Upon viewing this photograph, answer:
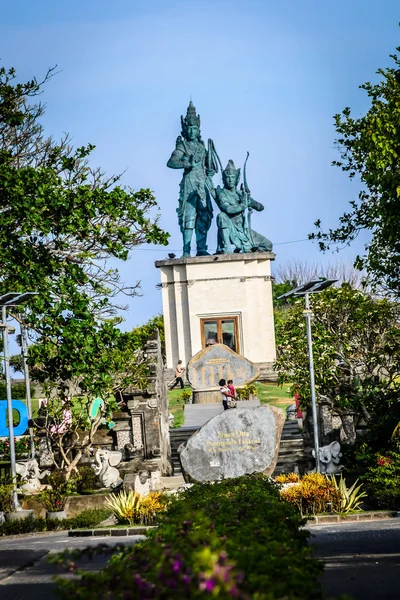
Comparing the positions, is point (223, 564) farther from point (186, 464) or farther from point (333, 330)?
point (333, 330)

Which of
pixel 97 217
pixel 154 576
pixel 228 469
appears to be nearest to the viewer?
pixel 154 576

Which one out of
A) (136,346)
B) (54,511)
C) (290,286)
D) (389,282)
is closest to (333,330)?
(389,282)

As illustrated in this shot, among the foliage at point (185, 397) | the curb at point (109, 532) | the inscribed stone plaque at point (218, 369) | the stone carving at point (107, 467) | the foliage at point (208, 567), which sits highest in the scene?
the inscribed stone plaque at point (218, 369)

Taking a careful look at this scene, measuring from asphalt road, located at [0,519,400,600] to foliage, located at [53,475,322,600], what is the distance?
222cm

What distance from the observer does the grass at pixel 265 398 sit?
42125mm

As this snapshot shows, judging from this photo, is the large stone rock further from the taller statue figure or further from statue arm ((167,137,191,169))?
statue arm ((167,137,191,169))

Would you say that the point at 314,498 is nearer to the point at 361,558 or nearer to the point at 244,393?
the point at 361,558

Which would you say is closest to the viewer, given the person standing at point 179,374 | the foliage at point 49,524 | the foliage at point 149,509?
the foliage at point 149,509

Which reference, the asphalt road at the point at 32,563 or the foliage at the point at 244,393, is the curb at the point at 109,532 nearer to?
the asphalt road at the point at 32,563

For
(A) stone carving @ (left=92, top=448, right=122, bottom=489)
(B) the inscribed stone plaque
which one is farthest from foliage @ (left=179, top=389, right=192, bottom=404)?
(A) stone carving @ (left=92, top=448, right=122, bottom=489)

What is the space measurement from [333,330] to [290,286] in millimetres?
46757

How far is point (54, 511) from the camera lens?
24344 millimetres

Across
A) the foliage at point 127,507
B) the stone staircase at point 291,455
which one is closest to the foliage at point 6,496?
the foliage at point 127,507

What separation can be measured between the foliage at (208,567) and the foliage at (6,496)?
15590mm
